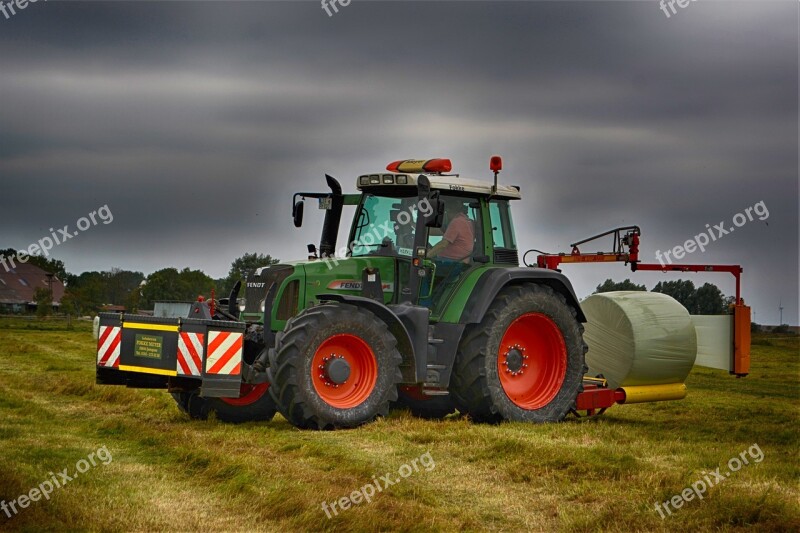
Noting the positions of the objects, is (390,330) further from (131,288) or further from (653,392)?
(131,288)

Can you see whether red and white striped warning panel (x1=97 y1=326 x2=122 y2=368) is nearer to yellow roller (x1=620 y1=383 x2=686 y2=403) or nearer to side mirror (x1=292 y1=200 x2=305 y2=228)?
side mirror (x1=292 y1=200 x2=305 y2=228)

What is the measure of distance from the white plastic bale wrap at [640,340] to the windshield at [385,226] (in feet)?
12.0

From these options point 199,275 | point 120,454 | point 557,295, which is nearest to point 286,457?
point 120,454

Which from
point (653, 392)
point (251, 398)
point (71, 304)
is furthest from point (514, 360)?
point (71, 304)

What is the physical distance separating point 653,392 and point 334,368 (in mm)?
5067

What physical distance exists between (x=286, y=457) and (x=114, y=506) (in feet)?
7.33

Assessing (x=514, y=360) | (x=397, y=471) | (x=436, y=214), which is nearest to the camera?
(x=397, y=471)

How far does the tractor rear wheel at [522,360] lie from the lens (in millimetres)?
11922

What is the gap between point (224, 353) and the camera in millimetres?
11062

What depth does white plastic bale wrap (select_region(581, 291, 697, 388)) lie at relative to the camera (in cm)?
1369

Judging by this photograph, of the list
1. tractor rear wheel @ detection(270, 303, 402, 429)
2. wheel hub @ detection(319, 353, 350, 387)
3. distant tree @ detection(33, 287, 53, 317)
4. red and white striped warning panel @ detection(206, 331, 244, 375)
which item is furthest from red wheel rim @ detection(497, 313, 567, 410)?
distant tree @ detection(33, 287, 53, 317)

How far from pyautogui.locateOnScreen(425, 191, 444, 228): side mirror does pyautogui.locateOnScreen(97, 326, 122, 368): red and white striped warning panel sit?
3.83 metres

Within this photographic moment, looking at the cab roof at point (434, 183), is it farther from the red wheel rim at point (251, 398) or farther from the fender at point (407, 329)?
the red wheel rim at point (251, 398)

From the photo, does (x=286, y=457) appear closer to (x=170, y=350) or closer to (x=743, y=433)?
(x=170, y=350)
